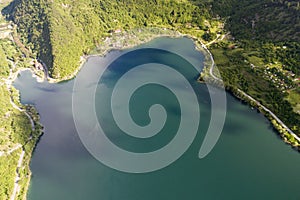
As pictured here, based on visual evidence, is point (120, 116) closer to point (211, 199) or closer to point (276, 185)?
point (211, 199)

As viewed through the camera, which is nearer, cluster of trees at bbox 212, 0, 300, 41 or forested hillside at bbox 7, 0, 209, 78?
forested hillside at bbox 7, 0, 209, 78

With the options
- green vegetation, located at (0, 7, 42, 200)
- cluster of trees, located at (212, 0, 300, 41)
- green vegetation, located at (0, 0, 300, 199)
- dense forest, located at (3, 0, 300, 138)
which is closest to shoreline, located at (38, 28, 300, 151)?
green vegetation, located at (0, 0, 300, 199)

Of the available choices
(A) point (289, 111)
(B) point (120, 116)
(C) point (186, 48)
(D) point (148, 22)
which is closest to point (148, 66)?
(C) point (186, 48)

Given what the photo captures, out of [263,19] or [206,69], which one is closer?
[206,69]

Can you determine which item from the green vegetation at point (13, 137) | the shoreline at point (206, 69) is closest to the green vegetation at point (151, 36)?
the green vegetation at point (13, 137)

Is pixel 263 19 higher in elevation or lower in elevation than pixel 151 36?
higher

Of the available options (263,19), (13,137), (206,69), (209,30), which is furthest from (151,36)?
(13,137)

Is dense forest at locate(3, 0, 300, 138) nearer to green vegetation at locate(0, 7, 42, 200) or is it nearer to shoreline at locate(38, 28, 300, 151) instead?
shoreline at locate(38, 28, 300, 151)

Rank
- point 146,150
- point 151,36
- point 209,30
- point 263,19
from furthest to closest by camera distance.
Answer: point 209,30 → point 151,36 → point 263,19 → point 146,150

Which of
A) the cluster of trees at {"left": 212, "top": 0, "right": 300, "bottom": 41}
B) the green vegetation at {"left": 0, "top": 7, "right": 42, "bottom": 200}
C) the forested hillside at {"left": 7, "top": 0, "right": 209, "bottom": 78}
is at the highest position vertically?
the cluster of trees at {"left": 212, "top": 0, "right": 300, "bottom": 41}

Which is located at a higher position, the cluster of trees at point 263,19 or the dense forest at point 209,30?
the cluster of trees at point 263,19

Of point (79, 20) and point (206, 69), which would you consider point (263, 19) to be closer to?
point (206, 69)

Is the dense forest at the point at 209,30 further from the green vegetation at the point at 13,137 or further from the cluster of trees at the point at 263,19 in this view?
the green vegetation at the point at 13,137
